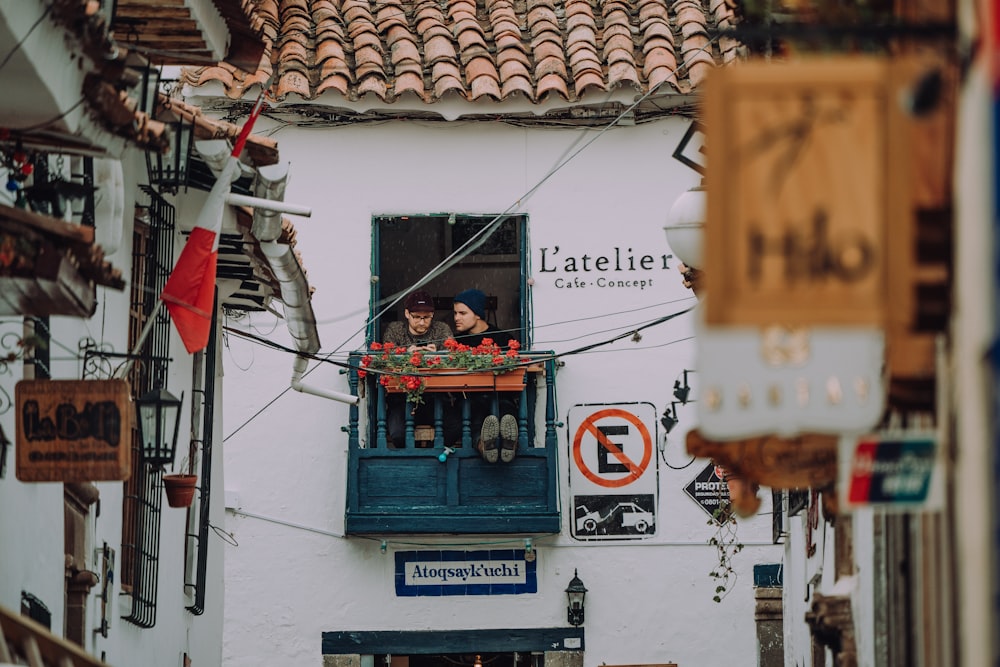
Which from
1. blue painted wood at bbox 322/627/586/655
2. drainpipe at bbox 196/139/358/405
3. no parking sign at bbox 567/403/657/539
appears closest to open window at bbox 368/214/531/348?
no parking sign at bbox 567/403/657/539

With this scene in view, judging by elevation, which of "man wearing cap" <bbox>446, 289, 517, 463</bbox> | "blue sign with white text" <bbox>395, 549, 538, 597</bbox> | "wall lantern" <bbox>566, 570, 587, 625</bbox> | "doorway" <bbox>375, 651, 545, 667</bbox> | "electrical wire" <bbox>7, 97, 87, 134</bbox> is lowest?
"doorway" <bbox>375, 651, 545, 667</bbox>

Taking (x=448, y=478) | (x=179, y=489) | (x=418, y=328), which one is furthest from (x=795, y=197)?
(x=418, y=328)

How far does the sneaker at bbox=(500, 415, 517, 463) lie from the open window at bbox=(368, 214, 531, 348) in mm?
931

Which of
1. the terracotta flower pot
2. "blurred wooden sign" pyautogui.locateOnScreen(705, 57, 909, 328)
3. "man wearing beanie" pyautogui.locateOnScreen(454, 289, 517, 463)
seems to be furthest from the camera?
"man wearing beanie" pyautogui.locateOnScreen(454, 289, 517, 463)

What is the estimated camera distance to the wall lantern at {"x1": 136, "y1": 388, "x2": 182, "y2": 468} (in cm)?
1102

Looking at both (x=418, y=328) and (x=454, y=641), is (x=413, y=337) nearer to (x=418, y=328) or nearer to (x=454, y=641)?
(x=418, y=328)

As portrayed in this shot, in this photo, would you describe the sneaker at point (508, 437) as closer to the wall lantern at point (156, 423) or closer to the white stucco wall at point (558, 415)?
the white stucco wall at point (558, 415)

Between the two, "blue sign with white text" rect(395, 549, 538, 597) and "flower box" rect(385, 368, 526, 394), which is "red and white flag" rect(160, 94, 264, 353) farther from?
"blue sign with white text" rect(395, 549, 538, 597)

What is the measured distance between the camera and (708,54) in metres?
18.1

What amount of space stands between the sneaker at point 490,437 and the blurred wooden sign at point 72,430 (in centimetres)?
854

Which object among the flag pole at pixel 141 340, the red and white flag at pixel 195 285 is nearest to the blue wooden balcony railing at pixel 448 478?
the flag pole at pixel 141 340

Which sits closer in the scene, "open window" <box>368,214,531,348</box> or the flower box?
the flower box

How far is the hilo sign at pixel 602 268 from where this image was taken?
18156 mm

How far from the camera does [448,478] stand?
Answer: 1773 cm
